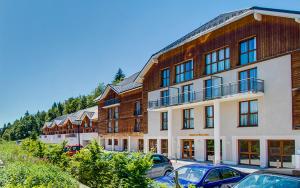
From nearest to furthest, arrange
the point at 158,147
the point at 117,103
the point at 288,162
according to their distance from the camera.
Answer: the point at 288,162
the point at 158,147
the point at 117,103

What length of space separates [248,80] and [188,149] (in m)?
10.2

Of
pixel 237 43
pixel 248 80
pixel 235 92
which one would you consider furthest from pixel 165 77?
pixel 248 80

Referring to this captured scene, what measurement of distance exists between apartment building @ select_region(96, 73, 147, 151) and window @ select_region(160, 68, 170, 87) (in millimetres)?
5896

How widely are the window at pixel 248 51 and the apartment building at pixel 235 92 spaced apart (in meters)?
0.08

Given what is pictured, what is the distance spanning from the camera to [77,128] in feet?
222

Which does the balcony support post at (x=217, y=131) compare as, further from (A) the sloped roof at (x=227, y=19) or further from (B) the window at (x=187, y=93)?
(A) the sloped roof at (x=227, y=19)

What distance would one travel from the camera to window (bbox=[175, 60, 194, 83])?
3328 cm

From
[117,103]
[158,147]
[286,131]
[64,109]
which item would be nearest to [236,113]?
[286,131]

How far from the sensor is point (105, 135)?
53062mm

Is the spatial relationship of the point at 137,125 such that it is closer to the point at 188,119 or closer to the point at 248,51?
the point at 188,119

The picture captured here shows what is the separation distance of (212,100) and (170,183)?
1830 centimetres

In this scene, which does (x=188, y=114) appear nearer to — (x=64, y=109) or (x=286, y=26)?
(x=286, y=26)

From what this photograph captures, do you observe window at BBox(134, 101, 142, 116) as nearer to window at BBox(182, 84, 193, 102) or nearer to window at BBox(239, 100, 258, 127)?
window at BBox(182, 84, 193, 102)

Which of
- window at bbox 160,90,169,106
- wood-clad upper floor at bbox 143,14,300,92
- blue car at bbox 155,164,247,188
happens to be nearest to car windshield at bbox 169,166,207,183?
blue car at bbox 155,164,247,188
